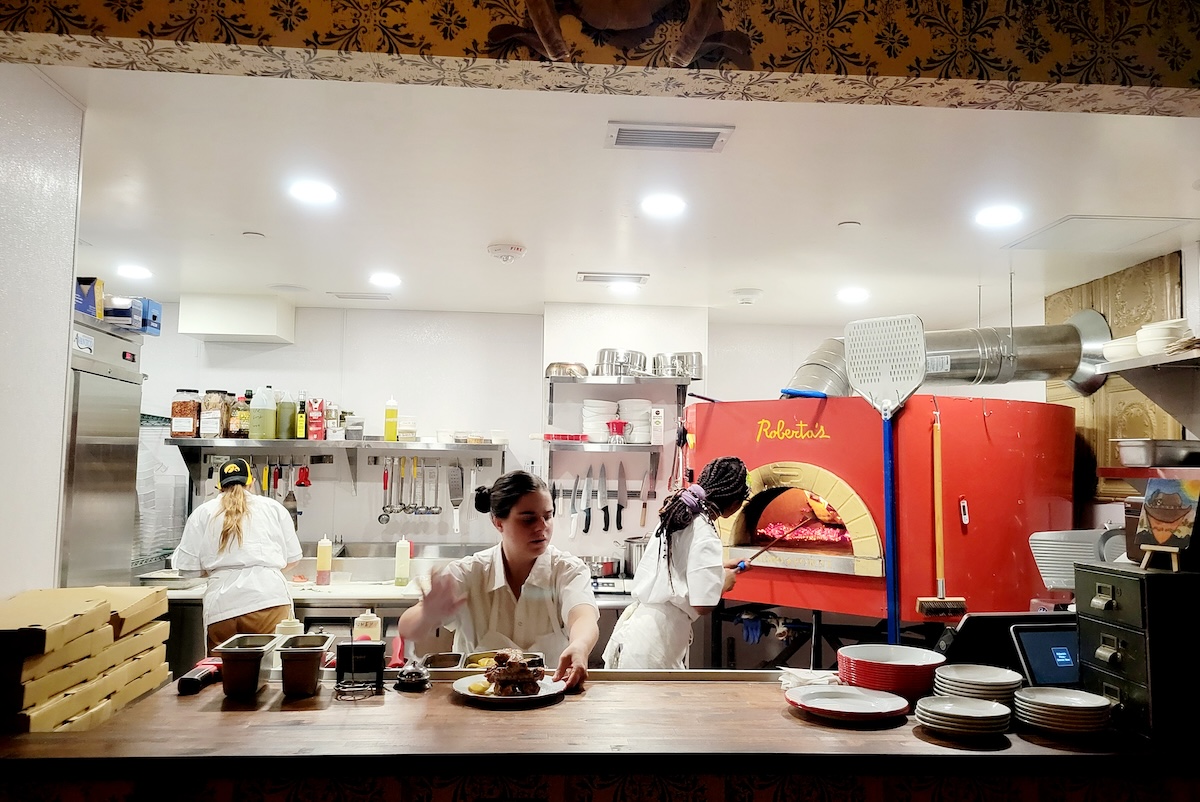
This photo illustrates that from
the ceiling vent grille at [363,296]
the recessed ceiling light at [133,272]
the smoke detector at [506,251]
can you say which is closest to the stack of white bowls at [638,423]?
the smoke detector at [506,251]

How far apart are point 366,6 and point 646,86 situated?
636 mm

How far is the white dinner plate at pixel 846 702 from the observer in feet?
6.16

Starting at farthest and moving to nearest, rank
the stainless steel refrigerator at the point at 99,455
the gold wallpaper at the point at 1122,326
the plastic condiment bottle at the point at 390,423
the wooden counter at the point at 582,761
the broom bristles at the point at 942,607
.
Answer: the plastic condiment bottle at the point at 390,423 < the gold wallpaper at the point at 1122,326 < the broom bristles at the point at 942,607 < the stainless steel refrigerator at the point at 99,455 < the wooden counter at the point at 582,761

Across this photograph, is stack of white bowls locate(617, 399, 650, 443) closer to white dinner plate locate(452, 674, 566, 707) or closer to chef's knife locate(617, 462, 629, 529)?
chef's knife locate(617, 462, 629, 529)

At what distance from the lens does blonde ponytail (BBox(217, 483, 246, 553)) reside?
14.4 feet

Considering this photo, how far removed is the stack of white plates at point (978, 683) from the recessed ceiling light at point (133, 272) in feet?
15.6

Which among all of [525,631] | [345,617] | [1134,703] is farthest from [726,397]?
[1134,703]

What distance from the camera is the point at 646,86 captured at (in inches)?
73.4

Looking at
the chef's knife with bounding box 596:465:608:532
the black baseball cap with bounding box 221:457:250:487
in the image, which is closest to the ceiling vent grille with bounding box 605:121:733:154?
the black baseball cap with bounding box 221:457:250:487

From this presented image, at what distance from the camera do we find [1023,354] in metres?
4.67

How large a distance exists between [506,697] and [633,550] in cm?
363

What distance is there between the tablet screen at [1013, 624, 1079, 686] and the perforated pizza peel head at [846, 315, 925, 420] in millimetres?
925

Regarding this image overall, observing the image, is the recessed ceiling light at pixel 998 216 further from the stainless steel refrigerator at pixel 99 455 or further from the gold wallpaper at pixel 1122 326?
the stainless steel refrigerator at pixel 99 455

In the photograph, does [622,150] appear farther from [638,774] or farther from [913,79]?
[638,774]
